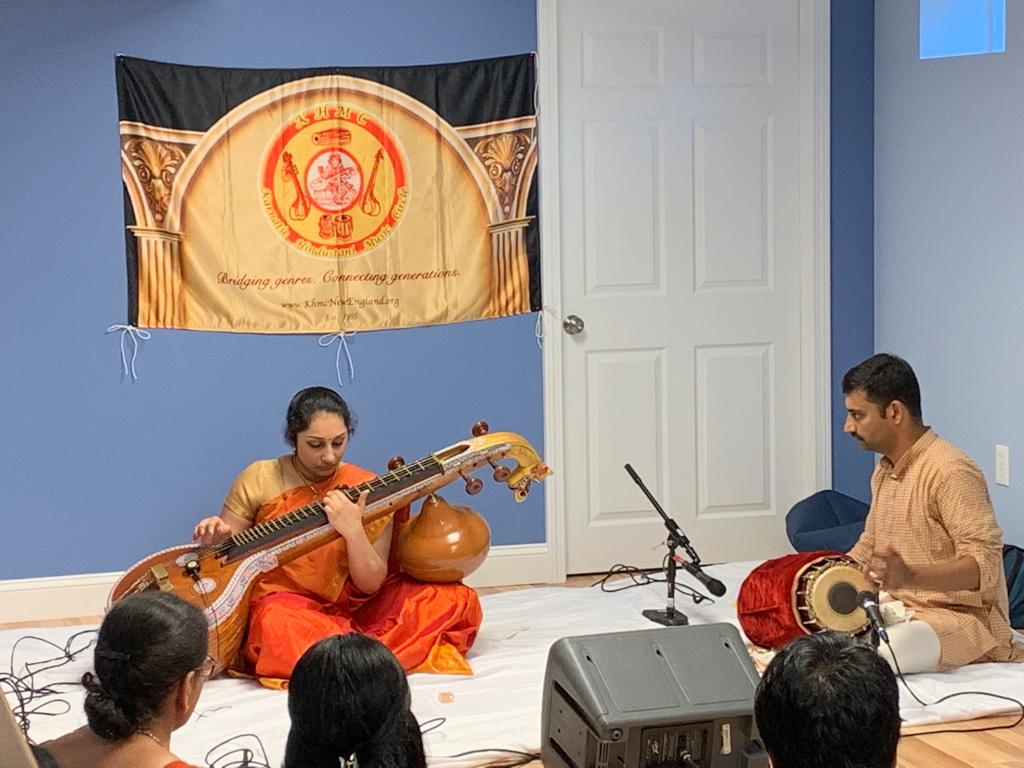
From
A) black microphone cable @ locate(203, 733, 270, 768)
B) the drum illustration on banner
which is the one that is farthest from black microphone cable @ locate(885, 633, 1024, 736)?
the drum illustration on banner

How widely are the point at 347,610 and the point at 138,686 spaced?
1.98 meters

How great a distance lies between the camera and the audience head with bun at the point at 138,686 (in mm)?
2330

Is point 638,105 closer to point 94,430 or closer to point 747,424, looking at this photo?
point 747,424

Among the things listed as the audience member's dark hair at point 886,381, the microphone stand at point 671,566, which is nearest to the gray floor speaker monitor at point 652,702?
the audience member's dark hair at point 886,381

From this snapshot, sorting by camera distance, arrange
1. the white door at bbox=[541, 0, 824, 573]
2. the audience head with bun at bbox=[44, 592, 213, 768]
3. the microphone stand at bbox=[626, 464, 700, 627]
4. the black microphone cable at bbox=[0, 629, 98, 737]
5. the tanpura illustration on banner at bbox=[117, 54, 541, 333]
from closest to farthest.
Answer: the audience head with bun at bbox=[44, 592, 213, 768], the black microphone cable at bbox=[0, 629, 98, 737], the microphone stand at bbox=[626, 464, 700, 627], the tanpura illustration on banner at bbox=[117, 54, 541, 333], the white door at bbox=[541, 0, 824, 573]

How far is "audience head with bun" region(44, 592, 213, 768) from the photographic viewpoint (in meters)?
2.33

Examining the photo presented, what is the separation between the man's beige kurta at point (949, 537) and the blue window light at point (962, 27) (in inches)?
64.6

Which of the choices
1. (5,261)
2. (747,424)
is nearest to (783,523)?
(747,424)

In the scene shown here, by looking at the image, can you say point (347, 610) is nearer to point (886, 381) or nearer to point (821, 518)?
point (886, 381)

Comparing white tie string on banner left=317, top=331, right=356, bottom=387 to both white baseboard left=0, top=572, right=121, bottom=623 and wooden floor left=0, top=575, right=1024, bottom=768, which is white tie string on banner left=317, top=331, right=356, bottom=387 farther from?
wooden floor left=0, top=575, right=1024, bottom=768

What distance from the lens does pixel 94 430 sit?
5043 mm

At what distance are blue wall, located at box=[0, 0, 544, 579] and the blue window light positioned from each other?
1.41 metres

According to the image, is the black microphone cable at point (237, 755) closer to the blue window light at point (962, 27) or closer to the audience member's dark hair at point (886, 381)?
the audience member's dark hair at point (886, 381)

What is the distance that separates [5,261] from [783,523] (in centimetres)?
291
